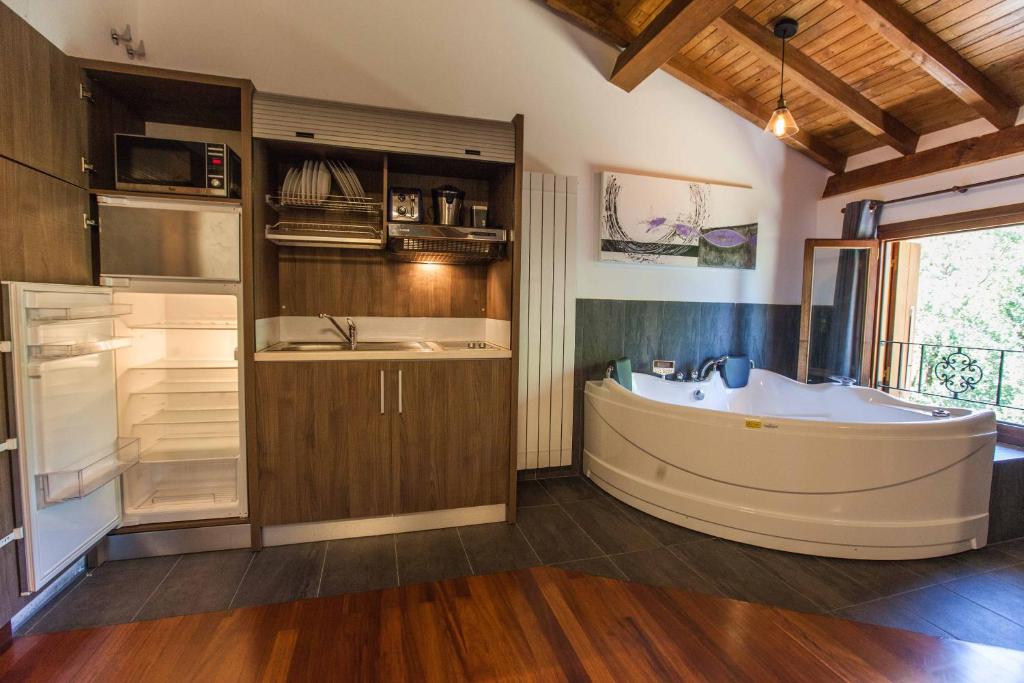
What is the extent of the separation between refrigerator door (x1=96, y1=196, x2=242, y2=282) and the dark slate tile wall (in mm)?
2068

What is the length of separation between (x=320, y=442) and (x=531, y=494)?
1.32 m

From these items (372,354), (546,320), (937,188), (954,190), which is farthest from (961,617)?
(937,188)

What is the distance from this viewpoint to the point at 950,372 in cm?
347

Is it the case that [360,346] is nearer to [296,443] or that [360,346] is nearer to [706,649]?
[296,443]

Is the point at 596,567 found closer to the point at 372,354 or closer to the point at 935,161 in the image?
the point at 372,354

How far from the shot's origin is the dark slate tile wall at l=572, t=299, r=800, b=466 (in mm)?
3047

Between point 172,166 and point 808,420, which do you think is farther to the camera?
point 808,420

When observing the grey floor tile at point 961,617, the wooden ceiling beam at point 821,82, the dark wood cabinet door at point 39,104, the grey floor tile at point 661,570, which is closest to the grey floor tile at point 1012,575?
the grey floor tile at point 961,617

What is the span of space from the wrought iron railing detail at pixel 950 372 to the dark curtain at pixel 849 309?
0.25 m

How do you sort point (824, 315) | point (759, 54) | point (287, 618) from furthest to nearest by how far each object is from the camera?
point (824, 315), point (759, 54), point (287, 618)

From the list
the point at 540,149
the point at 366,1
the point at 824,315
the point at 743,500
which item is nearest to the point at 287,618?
the point at 743,500

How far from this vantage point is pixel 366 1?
252 cm

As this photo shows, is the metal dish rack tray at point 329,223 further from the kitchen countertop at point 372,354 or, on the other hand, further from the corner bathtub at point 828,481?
the corner bathtub at point 828,481

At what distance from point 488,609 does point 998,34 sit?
3.96 metres
